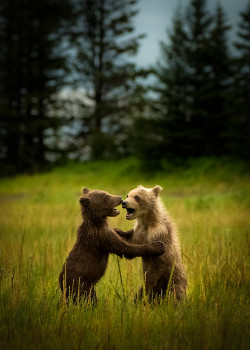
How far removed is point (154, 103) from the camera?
20.4 m

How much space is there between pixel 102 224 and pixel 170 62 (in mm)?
18632

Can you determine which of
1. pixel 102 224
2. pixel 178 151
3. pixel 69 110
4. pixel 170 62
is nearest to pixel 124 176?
pixel 178 151

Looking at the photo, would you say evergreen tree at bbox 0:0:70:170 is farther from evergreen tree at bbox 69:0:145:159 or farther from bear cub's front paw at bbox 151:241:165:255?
bear cub's front paw at bbox 151:241:165:255

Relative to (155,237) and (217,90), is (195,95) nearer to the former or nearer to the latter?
(217,90)

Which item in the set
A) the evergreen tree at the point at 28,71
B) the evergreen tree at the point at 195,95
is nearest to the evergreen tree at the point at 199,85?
the evergreen tree at the point at 195,95

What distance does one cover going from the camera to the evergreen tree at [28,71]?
87.0 ft

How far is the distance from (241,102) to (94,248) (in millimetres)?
15916

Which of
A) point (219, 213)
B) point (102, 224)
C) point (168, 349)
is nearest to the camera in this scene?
point (168, 349)

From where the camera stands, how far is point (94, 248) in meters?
3.72

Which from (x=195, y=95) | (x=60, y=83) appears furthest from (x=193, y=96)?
(x=60, y=83)

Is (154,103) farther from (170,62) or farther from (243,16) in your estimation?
(243,16)

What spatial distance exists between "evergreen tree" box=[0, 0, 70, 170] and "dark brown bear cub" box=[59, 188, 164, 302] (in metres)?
23.2

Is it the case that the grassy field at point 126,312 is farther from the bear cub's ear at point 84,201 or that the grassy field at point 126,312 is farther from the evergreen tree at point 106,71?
the evergreen tree at point 106,71

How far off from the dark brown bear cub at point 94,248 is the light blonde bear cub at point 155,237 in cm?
21
